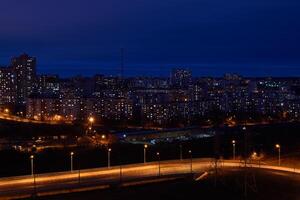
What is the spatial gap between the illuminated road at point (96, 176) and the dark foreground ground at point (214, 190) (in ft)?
2.43

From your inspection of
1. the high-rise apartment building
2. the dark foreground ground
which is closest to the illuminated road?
the dark foreground ground

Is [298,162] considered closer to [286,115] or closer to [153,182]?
[153,182]

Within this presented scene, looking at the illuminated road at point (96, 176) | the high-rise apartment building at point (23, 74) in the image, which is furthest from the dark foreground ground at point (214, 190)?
the high-rise apartment building at point (23, 74)

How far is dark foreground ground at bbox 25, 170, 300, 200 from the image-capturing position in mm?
12914

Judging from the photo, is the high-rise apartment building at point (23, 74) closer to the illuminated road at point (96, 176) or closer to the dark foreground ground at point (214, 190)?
the illuminated road at point (96, 176)

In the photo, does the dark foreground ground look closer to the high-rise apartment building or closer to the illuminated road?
the illuminated road

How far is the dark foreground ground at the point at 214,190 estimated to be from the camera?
12.9 meters

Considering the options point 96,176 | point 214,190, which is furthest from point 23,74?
point 214,190

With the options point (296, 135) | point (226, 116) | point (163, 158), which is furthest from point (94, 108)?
point (163, 158)

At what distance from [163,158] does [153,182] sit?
6245mm

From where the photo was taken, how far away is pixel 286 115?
136 ft

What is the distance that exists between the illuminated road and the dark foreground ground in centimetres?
74

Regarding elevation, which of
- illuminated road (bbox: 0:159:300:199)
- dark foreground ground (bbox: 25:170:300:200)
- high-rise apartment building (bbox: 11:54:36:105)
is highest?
high-rise apartment building (bbox: 11:54:36:105)

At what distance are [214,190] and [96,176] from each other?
10.7ft
